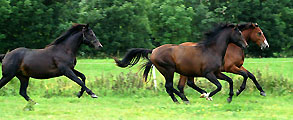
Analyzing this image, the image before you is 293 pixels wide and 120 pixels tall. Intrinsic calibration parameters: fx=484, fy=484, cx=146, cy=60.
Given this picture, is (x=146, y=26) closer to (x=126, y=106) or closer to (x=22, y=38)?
(x=22, y=38)

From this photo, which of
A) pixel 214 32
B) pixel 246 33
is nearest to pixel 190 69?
pixel 214 32

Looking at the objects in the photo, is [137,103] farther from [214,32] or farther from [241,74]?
[241,74]

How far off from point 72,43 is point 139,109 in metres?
2.32

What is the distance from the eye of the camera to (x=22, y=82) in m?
10.5

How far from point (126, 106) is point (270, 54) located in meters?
24.7

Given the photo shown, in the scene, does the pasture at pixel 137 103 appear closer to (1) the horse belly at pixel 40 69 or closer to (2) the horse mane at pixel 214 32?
(1) the horse belly at pixel 40 69

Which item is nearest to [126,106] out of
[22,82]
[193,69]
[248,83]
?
[193,69]

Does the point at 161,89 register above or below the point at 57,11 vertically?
above

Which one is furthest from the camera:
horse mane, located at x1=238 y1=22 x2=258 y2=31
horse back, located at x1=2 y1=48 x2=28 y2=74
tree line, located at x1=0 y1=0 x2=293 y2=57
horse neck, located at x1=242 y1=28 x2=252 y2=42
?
tree line, located at x1=0 y1=0 x2=293 y2=57

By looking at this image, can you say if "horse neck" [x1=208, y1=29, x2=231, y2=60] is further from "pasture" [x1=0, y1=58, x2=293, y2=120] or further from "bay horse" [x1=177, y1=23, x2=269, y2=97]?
"pasture" [x1=0, y1=58, x2=293, y2=120]

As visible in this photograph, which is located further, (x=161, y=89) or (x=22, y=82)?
(x=161, y=89)

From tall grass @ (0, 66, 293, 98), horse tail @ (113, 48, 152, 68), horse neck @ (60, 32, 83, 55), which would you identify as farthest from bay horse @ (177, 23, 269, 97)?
horse neck @ (60, 32, 83, 55)

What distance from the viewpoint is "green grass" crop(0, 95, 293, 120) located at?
8125mm

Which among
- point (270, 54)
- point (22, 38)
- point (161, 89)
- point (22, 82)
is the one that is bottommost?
point (270, 54)
